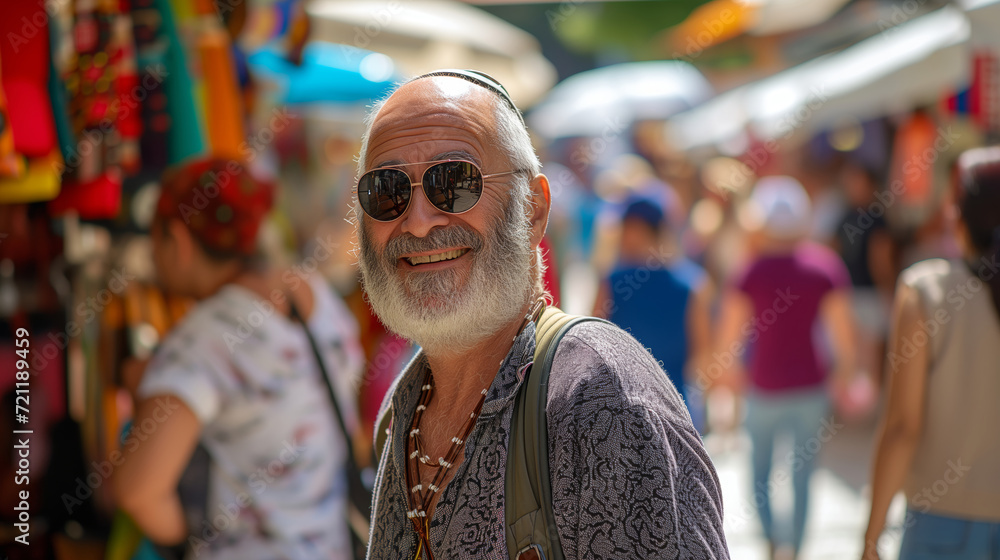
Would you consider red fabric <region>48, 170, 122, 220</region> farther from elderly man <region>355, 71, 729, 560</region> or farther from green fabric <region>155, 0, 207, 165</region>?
elderly man <region>355, 71, 729, 560</region>

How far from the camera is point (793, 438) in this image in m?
4.37

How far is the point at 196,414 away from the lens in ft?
8.04

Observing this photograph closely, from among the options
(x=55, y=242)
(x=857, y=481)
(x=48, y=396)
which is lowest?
(x=857, y=481)

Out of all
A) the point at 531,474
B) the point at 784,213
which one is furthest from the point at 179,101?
the point at 784,213

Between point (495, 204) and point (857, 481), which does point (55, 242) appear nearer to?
point (495, 204)

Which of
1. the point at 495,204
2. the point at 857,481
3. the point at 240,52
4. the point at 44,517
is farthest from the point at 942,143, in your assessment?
the point at 44,517

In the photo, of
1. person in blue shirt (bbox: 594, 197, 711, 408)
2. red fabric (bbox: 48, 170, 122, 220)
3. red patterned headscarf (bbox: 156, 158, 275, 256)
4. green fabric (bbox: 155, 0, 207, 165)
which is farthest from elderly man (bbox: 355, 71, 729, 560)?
person in blue shirt (bbox: 594, 197, 711, 408)

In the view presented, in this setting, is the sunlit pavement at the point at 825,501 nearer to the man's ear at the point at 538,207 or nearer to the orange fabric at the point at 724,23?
the man's ear at the point at 538,207

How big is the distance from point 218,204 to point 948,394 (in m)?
2.61

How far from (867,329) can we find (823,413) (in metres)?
2.23

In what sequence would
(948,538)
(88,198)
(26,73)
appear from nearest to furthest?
(948,538)
(26,73)
(88,198)

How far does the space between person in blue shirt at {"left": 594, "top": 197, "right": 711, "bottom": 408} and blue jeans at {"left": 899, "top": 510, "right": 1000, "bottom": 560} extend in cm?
160

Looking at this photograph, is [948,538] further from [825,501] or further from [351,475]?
[825,501]

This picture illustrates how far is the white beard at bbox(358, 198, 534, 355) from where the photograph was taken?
56.1 inches
